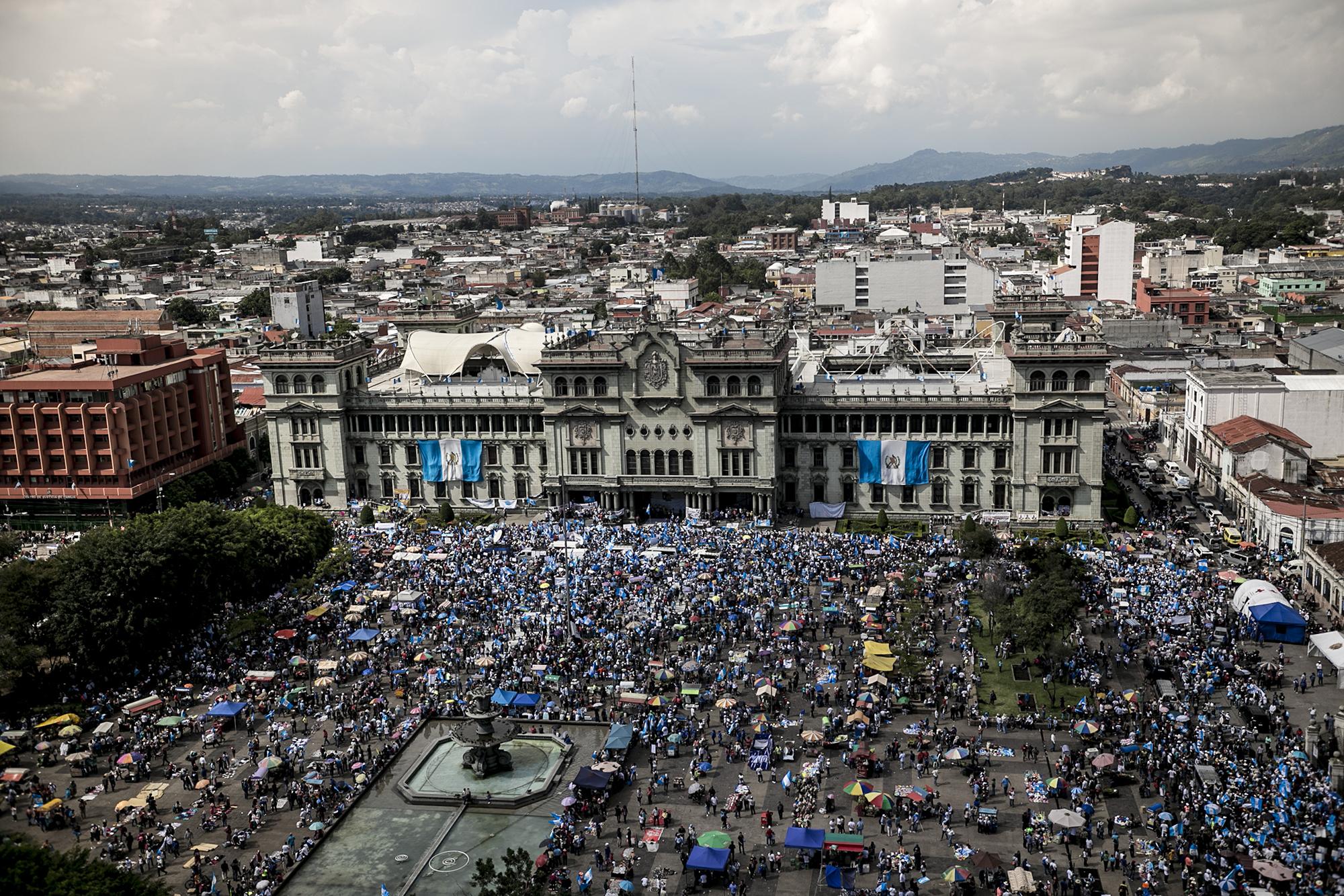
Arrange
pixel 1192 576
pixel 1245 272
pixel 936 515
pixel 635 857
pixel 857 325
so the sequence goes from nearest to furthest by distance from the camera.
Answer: pixel 635 857, pixel 1192 576, pixel 936 515, pixel 857 325, pixel 1245 272

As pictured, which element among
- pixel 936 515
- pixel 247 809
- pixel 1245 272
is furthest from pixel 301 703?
pixel 1245 272

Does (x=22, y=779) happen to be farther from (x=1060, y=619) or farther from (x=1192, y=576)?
(x=1192, y=576)

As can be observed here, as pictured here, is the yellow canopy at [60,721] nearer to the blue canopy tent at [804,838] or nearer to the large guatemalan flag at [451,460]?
the blue canopy tent at [804,838]

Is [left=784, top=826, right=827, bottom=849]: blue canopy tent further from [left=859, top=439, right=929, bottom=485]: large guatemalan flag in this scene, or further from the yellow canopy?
[left=859, top=439, right=929, bottom=485]: large guatemalan flag

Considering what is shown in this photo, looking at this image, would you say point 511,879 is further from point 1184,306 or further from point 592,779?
point 1184,306

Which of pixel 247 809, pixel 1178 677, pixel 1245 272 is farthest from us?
pixel 1245 272

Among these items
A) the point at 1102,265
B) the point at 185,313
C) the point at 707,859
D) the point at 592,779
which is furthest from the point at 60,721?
the point at 1102,265

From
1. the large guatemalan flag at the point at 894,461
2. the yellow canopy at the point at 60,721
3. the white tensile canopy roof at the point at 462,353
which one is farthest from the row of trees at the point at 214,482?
the large guatemalan flag at the point at 894,461
